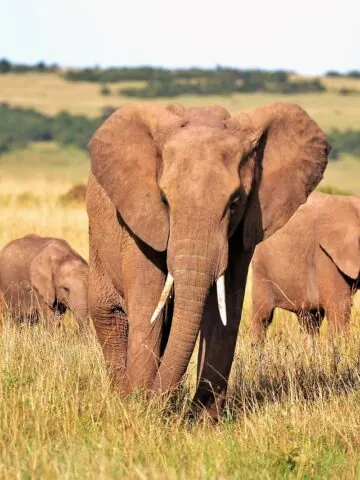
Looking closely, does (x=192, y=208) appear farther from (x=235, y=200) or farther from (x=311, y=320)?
(x=311, y=320)

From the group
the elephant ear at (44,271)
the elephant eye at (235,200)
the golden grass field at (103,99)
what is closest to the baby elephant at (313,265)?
the elephant ear at (44,271)

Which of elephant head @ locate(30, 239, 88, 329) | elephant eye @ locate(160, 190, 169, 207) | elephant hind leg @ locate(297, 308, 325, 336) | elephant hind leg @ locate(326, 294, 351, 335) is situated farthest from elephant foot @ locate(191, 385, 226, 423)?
elephant head @ locate(30, 239, 88, 329)

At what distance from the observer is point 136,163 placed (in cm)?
730

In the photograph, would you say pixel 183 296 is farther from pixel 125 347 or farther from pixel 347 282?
pixel 347 282

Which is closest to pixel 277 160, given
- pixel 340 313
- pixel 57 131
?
pixel 340 313

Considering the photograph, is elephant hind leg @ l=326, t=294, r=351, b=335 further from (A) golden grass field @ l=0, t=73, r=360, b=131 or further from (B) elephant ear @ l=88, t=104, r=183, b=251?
(A) golden grass field @ l=0, t=73, r=360, b=131

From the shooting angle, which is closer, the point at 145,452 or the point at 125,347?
the point at 145,452

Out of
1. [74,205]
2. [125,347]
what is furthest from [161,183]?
[74,205]

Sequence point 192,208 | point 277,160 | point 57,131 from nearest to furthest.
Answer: point 192,208
point 277,160
point 57,131

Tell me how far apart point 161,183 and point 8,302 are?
8.08 meters

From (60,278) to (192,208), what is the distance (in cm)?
763

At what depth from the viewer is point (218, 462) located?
6.11m

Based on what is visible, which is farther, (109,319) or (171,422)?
(109,319)

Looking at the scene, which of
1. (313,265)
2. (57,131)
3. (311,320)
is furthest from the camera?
(57,131)
